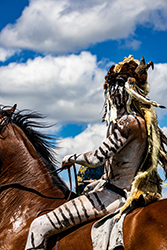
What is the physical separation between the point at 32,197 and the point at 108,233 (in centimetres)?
162

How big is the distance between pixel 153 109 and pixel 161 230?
192 cm

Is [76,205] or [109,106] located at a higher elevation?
[109,106]

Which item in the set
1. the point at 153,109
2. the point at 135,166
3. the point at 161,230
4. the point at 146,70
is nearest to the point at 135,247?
the point at 161,230

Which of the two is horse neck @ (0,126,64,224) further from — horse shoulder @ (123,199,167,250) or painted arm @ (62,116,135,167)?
horse shoulder @ (123,199,167,250)

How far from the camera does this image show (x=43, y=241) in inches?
160

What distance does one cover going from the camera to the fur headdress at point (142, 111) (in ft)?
13.6

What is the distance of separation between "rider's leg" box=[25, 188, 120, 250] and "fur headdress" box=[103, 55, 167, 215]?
382 millimetres

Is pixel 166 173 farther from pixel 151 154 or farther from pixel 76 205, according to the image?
pixel 76 205

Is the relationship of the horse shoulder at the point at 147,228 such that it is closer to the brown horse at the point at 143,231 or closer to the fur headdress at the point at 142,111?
the brown horse at the point at 143,231

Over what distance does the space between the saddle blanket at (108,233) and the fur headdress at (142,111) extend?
259mm

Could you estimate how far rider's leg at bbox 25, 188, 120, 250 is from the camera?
4059 millimetres

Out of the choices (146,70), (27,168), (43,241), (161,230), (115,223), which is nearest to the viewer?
(161,230)

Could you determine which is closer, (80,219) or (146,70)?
(80,219)

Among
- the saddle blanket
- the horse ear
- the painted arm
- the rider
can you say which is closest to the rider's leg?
the rider
